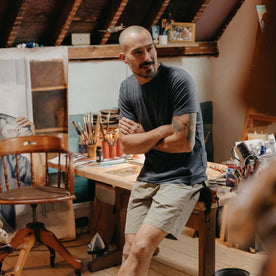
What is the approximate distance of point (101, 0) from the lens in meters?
3.90

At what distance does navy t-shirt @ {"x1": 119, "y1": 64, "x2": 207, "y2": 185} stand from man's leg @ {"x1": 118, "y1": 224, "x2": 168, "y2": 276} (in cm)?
30

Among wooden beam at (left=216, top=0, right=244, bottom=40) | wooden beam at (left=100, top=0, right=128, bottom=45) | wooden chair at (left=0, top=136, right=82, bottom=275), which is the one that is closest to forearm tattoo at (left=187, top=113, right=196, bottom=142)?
wooden chair at (left=0, top=136, right=82, bottom=275)

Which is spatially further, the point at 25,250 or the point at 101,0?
the point at 101,0

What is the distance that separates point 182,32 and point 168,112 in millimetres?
2288

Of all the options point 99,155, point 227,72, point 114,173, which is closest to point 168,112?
point 114,173

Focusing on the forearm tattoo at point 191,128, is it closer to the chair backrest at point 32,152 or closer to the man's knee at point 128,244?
the man's knee at point 128,244

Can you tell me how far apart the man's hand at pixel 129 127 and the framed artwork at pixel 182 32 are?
2152mm

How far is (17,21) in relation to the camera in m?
3.50

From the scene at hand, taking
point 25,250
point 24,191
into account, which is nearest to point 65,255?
point 25,250

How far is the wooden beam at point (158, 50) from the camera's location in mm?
4070

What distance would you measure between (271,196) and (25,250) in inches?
121

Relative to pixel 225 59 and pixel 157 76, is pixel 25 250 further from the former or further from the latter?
pixel 225 59

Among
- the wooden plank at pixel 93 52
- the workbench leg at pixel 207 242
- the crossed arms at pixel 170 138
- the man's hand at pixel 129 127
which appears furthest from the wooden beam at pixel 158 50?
the workbench leg at pixel 207 242

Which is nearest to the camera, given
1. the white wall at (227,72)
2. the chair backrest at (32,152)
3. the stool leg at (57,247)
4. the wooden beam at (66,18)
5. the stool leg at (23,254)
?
the stool leg at (23,254)
